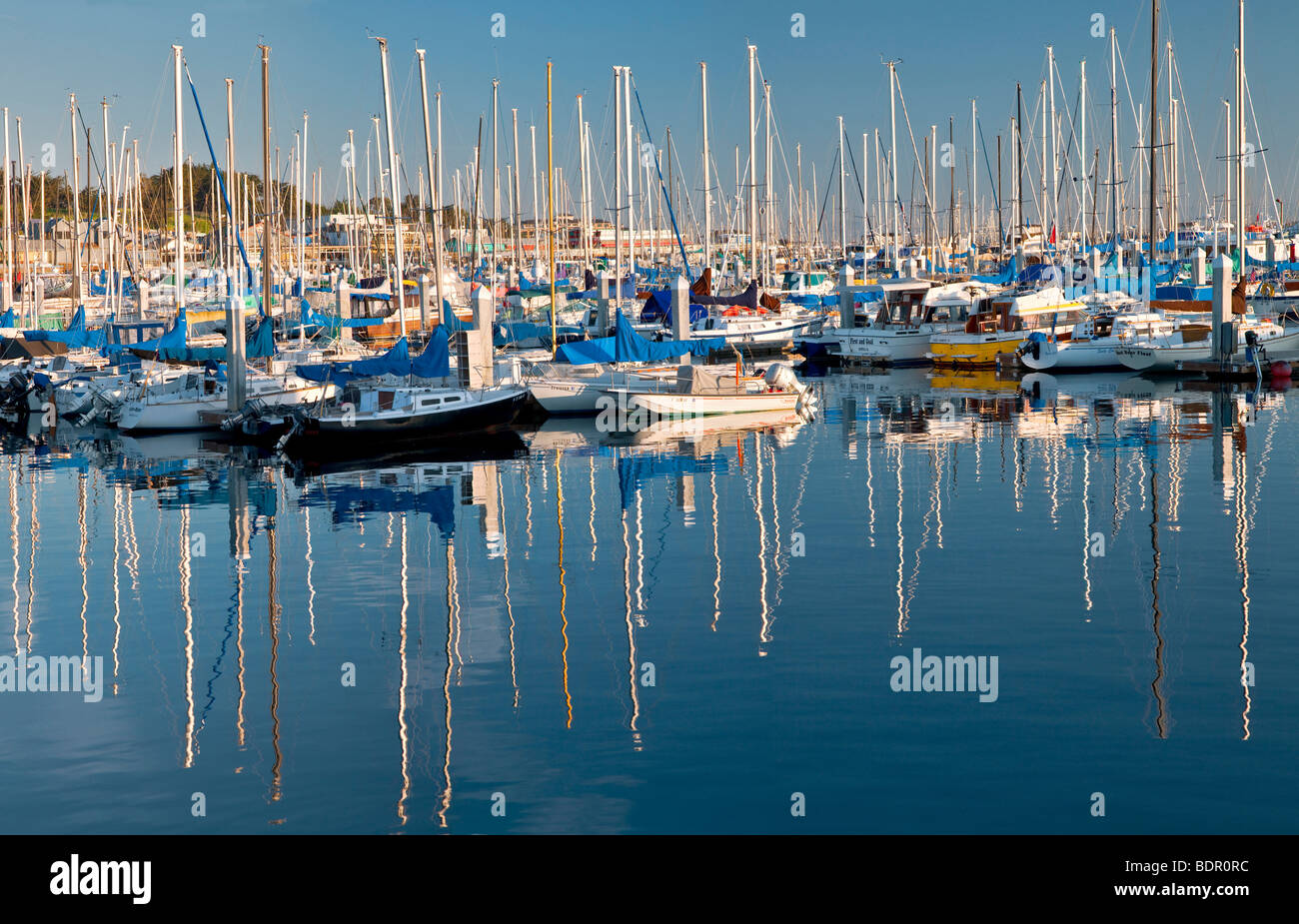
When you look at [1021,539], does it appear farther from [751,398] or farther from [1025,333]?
[1025,333]

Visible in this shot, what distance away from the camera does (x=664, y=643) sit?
1766cm

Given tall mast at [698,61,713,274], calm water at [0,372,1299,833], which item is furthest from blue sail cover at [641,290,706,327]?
calm water at [0,372,1299,833]

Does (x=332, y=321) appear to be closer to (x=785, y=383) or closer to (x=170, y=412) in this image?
(x=170, y=412)

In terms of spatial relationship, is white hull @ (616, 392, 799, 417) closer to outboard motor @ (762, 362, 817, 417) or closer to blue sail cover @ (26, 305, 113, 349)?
outboard motor @ (762, 362, 817, 417)

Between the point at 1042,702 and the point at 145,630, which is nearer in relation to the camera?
the point at 1042,702

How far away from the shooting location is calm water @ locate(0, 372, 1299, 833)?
12.7m

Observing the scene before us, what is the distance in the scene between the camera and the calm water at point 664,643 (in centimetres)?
1267

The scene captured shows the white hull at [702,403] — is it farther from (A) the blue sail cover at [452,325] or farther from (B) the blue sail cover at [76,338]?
(B) the blue sail cover at [76,338]

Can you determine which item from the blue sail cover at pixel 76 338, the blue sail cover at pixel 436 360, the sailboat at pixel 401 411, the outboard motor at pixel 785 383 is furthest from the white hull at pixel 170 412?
the outboard motor at pixel 785 383

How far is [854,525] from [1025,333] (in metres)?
34.7

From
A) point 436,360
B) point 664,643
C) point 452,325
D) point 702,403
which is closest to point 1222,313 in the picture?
point 702,403

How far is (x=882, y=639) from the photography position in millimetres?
17531

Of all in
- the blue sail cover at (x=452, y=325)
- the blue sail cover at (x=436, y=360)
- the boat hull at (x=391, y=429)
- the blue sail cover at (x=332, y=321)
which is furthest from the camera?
the blue sail cover at (x=332, y=321)
